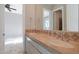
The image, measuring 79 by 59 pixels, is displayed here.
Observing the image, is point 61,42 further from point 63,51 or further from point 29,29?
point 29,29

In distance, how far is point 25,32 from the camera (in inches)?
62.3

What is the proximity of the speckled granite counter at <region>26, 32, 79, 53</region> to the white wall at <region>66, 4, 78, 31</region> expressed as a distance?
15 centimetres

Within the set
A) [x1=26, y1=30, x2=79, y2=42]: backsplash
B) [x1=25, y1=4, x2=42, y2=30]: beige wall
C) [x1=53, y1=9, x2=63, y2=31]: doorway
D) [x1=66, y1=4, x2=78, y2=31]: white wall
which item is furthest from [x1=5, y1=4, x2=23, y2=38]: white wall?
[x1=66, y1=4, x2=78, y2=31]: white wall

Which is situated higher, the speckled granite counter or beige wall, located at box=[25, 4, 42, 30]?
beige wall, located at box=[25, 4, 42, 30]

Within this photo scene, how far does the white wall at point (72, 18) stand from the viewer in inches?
60.2

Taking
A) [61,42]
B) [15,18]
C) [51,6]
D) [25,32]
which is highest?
[51,6]

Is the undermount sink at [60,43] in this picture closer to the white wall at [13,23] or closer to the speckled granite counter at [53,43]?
the speckled granite counter at [53,43]

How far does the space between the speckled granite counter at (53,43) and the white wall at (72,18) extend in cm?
15

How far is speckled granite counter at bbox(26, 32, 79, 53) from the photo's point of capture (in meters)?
1.37

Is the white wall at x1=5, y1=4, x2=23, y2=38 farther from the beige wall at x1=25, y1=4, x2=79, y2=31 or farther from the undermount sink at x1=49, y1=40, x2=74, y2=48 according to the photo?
the undermount sink at x1=49, y1=40, x2=74, y2=48

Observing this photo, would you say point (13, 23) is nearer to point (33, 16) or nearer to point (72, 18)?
point (33, 16)

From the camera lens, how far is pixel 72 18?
153cm

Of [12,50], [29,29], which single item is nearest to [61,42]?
[29,29]
